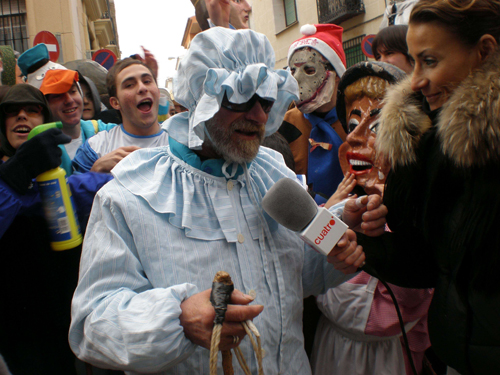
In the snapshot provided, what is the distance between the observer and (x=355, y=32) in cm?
1271

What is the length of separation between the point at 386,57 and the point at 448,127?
2022 millimetres

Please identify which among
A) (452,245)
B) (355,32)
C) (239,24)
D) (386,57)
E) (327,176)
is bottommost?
(452,245)

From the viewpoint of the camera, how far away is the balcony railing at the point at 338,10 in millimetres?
12133

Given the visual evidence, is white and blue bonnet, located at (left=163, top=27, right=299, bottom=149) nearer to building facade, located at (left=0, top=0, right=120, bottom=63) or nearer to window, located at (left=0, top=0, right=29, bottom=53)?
building facade, located at (left=0, top=0, right=120, bottom=63)

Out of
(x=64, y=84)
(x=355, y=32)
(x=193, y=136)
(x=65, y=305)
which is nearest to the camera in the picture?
(x=193, y=136)

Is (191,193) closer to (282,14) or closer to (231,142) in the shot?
(231,142)

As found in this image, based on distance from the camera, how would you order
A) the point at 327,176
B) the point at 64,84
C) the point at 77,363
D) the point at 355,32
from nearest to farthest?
the point at 77,363, the point at 327,176, the point at 64,84, the point at 355,32

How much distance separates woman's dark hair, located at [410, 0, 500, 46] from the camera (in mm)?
1289

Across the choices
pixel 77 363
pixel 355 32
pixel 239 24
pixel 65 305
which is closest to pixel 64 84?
pixel 239 24

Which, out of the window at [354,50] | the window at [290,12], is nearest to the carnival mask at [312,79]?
the window at [354,50]

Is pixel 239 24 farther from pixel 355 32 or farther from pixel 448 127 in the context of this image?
pixel 355 32

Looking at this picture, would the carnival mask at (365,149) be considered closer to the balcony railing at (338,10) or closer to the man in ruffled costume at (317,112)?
the man in ruffled costume at (317,112)

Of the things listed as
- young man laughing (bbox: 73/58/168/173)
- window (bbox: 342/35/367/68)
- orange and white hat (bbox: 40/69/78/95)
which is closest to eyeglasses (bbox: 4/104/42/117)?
young man laughing (bbox: 73/58/168/173)

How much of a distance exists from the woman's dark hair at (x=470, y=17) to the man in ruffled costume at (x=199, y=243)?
64cm
